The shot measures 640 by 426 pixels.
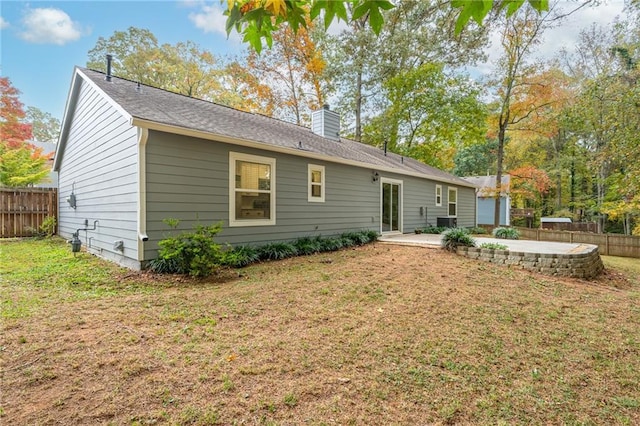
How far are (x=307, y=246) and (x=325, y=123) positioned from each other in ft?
19.8

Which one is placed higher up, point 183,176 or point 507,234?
point 183,176

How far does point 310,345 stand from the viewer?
2.61 meters

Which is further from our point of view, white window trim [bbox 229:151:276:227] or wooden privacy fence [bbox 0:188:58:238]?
wooden privacy fence [bbox 0:188:58:238]

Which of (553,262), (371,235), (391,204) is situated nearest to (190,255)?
(371,235)

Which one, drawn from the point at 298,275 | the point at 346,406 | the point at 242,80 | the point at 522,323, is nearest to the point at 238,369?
the point at 346,406

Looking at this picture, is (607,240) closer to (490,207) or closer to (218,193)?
(490,207)

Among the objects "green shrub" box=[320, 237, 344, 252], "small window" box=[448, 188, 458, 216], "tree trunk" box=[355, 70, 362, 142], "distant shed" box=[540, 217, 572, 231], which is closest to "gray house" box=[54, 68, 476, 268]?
"green shrub" box=[320, 237, 344, 252]

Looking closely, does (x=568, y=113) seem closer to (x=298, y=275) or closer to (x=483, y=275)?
(x=483, y=275)

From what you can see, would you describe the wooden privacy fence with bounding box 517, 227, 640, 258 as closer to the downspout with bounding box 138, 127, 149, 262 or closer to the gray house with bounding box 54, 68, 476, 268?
the gray house with bounding box 54, 68, 476, 268

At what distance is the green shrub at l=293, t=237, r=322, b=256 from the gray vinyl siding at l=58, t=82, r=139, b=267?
336 cm

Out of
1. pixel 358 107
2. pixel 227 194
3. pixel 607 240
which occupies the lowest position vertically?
pixel 607 240

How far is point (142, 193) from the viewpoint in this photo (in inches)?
192

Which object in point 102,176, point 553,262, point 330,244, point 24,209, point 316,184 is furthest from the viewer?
point 24,209

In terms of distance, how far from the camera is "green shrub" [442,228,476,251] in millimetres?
7211
